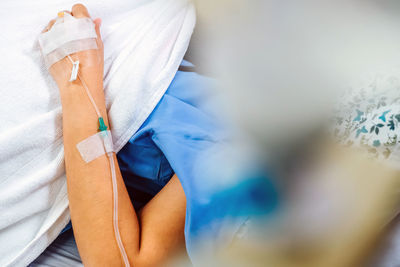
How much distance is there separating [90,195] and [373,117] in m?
0.51

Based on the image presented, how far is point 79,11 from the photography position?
2.21 feet

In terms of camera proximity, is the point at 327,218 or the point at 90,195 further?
the point at 90,195

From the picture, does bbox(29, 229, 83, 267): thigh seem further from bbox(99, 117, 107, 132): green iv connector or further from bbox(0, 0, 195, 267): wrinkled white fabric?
bbox(99, 117, 107, 132): green iv connector

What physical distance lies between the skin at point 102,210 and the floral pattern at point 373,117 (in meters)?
0.32

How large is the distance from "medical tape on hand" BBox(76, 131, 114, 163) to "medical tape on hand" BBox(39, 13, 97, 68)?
20 cm

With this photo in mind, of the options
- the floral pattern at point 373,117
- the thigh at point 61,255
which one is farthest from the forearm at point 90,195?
the floral pattern at point 373,117

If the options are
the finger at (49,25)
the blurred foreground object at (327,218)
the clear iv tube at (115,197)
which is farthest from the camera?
the finger at (49,25)

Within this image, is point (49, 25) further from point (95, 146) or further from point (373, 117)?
point (373, 117)

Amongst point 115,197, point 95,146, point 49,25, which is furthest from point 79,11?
point 115,197

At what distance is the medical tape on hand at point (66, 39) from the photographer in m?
0.62

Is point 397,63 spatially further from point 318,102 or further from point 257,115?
point 257,115

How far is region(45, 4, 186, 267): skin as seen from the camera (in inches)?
21.0

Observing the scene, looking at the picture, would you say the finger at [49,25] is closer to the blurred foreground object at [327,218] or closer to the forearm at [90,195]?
the forearm at [90,195]

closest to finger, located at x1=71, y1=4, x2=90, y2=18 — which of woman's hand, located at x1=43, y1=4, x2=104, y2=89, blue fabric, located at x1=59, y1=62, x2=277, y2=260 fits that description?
woman's hand, located at x1=43, y1=4, x2=104, y2=89
